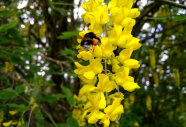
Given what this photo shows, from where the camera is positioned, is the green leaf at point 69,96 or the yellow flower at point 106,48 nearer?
the yellow flower at point 106,48

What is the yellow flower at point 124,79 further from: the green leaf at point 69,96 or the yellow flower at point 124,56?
the green leaf at point 69,96

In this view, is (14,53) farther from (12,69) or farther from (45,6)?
(12,69)

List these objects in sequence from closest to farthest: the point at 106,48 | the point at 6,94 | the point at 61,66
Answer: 1. the point at 106,48
2. the point at 6,94
3. the point at 61,66

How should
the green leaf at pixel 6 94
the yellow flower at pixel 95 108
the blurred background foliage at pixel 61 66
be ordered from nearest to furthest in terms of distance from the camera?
the yellow flower at pixel 95 108 < the green leaf at pixel 6 94 < the blurred background foliage at pixel 61 66

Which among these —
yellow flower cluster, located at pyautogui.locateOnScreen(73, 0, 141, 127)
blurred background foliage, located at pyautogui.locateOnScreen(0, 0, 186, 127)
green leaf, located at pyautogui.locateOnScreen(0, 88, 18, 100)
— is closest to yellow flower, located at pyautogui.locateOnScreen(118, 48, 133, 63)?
yellow flower cluster, located at pyautogui.locateOnScreen(73, 0, 141, 127)

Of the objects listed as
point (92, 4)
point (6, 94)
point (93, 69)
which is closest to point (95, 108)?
point (93, 69)

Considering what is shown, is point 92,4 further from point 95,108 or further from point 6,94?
point 6,94

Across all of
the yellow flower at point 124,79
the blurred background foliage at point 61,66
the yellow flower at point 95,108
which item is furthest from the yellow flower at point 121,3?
the blurred background foliage at point 61,66

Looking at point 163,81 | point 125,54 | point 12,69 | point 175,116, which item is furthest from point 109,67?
point 175,116
